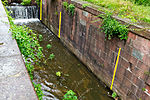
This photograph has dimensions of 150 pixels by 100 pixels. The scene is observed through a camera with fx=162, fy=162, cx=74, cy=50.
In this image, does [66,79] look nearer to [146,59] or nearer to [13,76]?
[146,59]

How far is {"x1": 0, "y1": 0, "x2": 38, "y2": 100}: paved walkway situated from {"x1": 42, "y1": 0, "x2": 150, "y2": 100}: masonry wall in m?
3.12

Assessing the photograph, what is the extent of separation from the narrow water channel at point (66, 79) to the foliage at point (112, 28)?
1925mm

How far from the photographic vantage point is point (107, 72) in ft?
18.4

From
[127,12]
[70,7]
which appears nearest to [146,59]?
[127,12]

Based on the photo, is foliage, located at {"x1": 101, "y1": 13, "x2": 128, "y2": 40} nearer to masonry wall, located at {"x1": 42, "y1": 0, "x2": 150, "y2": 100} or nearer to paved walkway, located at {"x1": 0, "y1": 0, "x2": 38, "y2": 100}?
masonry wall, located at {"x1": 42, "y1": 0, "x2": 150, "y2": 100}

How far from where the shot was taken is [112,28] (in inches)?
190

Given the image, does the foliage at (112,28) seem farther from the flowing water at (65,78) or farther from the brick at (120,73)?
the flowing water at (65,78)

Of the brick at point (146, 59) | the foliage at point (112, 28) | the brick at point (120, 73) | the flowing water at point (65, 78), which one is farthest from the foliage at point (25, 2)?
the brick at point (146, 59)

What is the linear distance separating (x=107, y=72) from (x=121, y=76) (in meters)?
0.71

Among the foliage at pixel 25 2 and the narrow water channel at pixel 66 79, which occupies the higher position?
the foliage at pixel 25 2

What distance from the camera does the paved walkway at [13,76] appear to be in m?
1.58

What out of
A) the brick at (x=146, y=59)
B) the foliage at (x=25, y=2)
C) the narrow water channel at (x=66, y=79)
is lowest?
the narrow water channel at (x=66, y=79)

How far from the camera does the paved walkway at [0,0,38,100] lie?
1578 millimetres

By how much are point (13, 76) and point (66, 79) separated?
4.42m
